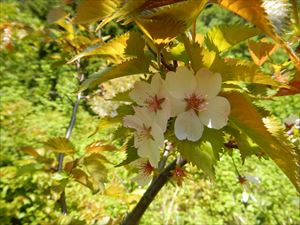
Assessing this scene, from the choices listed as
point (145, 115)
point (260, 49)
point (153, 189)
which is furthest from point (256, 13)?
point (153, 189)

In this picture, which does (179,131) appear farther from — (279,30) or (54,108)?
(54,108)

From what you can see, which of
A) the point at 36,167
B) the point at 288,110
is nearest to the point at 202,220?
the point at 36,167

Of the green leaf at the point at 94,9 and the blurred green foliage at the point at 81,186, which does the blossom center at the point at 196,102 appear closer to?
the green leaf at the point at 94,9

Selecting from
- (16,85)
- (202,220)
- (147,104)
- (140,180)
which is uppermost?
(16,85)

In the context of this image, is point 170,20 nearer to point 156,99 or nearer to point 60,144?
point 156,99

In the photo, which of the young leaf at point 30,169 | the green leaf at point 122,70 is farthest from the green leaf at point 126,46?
the young leaf at point 30,169

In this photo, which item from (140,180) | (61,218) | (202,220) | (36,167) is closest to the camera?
(140,180)

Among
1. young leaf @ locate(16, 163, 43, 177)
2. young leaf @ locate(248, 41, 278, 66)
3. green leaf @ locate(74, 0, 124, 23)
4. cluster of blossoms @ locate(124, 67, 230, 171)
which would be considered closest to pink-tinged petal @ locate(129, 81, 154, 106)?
cluster of blossoms @ locate(124, 67, 230, 171)
